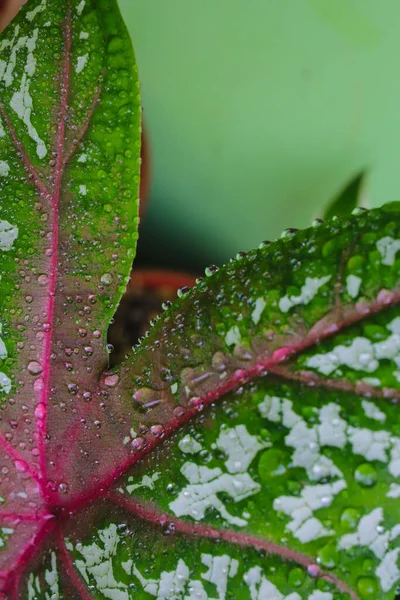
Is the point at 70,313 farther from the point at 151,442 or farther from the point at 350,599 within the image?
the point at 350,599

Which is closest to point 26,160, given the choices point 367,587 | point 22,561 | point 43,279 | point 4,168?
point 4,168

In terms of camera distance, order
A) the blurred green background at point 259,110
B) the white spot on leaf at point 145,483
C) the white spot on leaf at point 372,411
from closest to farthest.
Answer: the white spot on leaf at point 372,411 < the white spot on leaf at point 145,483 < the blurred green background at point 259,110

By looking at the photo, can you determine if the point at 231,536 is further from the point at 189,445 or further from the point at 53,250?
the point at 53,250

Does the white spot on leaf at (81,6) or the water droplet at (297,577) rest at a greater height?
the white spot on leaf at (81,6)

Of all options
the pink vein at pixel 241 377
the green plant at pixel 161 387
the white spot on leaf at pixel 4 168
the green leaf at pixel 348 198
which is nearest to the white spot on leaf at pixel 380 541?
the green plant at pixel 161 387

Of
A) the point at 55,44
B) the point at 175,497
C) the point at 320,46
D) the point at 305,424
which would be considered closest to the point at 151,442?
the point at 175,497

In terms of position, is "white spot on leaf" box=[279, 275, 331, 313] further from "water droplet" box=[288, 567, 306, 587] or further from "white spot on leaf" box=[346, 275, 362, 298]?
"water droplet" box=[288, 567, 306, 587]

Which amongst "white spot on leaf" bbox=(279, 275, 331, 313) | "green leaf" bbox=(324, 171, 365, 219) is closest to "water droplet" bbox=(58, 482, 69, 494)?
"white spot on leaf" bbox=(279, 275, 331, 313)

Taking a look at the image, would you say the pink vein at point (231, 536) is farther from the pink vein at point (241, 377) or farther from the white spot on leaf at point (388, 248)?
the white spot on leaf at point (388, 248)
